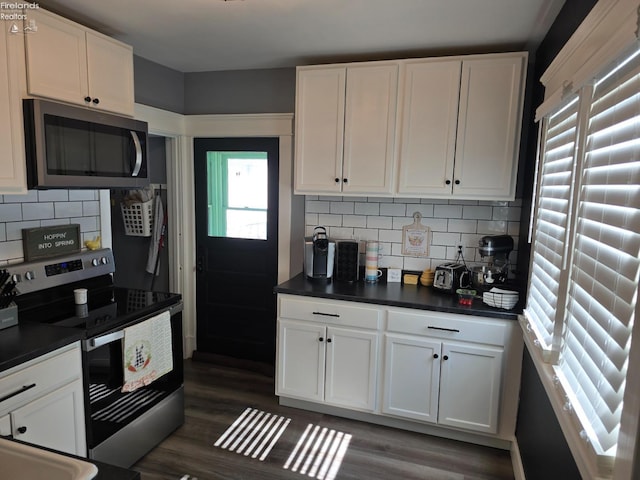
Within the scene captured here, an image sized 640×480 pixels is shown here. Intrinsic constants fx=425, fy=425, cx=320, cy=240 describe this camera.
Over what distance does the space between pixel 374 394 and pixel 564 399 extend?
146 centimetres

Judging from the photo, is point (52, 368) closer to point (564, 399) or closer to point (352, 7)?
point (564, 399)

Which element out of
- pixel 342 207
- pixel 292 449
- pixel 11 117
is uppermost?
pixel 11 117

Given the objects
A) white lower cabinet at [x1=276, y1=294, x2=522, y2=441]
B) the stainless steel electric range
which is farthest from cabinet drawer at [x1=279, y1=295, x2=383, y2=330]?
the stainless steel electric range

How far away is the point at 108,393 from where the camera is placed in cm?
214

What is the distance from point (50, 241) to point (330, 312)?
5.67 feet

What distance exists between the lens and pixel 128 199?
364 centimetres

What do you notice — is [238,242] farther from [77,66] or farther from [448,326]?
[448,326]

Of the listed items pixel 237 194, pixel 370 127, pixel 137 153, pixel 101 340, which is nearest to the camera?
pixel 101 340

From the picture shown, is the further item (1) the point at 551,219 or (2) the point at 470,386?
(2) the point at 470,386

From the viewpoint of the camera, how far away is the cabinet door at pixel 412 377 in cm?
265

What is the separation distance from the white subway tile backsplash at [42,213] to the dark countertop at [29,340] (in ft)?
1.63

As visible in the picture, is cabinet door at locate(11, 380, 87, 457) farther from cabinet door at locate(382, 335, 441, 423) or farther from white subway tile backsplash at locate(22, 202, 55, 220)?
cabinet door at locate(382, 335, 441, 423)

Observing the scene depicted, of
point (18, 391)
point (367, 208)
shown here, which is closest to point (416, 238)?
point (367, 208)

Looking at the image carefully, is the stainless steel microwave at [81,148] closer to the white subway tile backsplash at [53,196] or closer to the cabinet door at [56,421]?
the white subway tile backsplash at [53,196]
